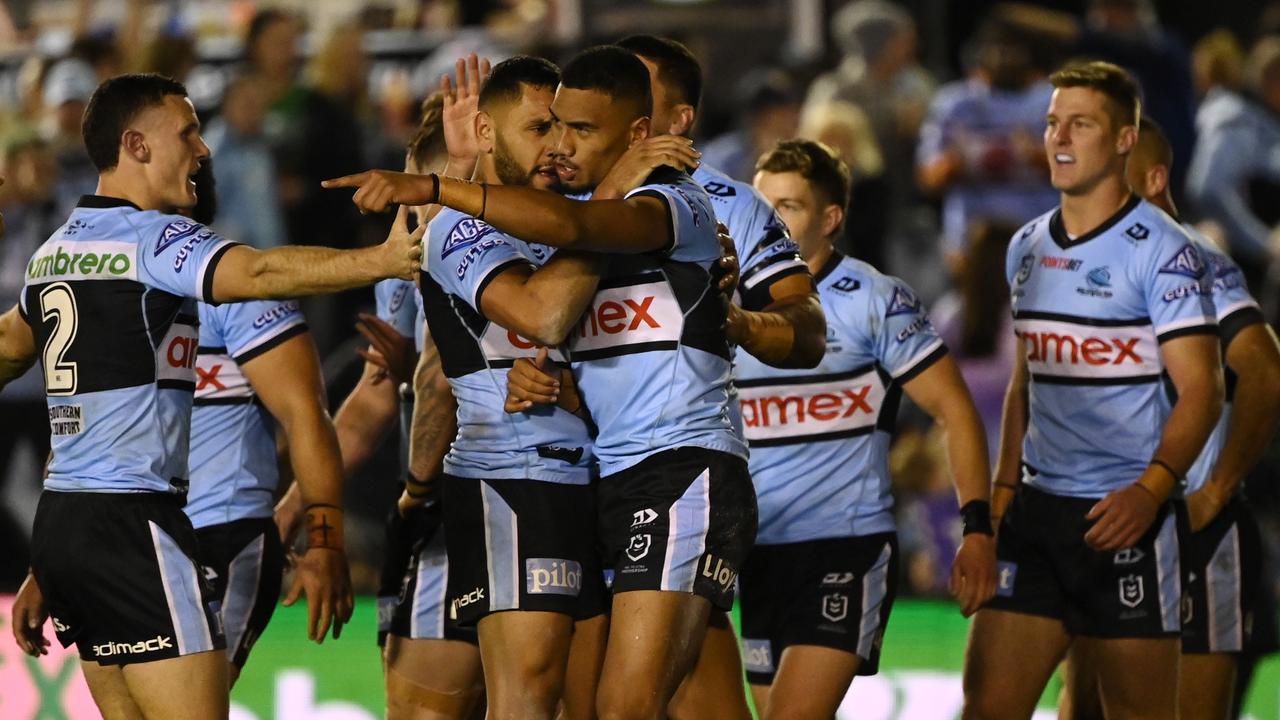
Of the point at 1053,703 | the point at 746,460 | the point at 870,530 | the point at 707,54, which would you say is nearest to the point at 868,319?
the point at 870,530

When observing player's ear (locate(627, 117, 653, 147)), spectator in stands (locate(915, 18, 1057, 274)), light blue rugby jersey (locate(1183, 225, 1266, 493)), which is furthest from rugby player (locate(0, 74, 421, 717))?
spectator in stands (locate(915, 18, 1057, 274))

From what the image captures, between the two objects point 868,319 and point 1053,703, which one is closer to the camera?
point 868,319

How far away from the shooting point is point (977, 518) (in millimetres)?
7234

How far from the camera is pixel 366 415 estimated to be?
7.74 meters

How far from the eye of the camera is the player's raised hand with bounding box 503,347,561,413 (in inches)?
234

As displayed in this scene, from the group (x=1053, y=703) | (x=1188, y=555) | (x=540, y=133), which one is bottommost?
(x=1053, y=703)

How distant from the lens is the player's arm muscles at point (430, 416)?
6879 mm

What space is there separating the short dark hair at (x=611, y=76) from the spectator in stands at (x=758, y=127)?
18.6 ft

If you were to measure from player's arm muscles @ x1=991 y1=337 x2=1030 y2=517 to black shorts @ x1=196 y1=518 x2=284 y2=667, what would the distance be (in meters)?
2.71

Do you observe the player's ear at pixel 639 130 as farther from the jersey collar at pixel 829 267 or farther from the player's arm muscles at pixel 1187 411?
the player's arm muscles at pixel 1187 411

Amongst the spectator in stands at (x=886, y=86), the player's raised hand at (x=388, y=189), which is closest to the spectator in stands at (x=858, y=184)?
the spectator in stands at (x=886, y=86)

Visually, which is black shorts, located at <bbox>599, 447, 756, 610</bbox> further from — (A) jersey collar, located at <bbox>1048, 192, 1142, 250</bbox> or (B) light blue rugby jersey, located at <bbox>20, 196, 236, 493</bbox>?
(A) jersey collar, located at <bbox>1048, 192, 1142, 250</bbox>

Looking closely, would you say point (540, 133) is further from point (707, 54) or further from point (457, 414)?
point (707, 54)

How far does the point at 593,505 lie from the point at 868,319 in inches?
62.7
